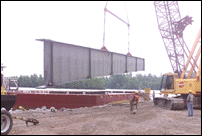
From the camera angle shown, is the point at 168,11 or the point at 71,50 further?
the point at 168,11

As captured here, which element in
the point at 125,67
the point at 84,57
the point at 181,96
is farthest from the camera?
the point at 181,96

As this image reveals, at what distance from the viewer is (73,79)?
10836mm

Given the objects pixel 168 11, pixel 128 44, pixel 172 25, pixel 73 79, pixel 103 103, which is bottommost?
pixel 103 103

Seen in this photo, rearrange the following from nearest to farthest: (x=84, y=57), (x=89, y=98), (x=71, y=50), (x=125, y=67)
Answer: (x=71, y=50) < (x=84, y=57) < (x=125, y=67) < (x=89, y=98)

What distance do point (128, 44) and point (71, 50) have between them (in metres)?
8.12

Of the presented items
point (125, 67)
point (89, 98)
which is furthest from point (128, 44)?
point (89, 98)

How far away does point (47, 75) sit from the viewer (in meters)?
9.11

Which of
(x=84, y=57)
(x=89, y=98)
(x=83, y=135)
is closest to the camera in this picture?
(x=83, y=135)

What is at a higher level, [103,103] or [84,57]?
[84,57]

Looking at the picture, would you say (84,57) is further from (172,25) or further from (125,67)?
(172,25)

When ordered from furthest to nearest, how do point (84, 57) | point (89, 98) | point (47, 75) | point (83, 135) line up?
point (89, 98)
point (84, 57)
point (47, 75)
point (83, 135)

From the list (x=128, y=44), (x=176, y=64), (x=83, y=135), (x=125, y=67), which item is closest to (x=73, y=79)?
(x=83, y=135)

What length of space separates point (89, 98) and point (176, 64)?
19847 millimetres

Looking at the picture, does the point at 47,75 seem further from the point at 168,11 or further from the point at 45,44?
the point at 168,11
